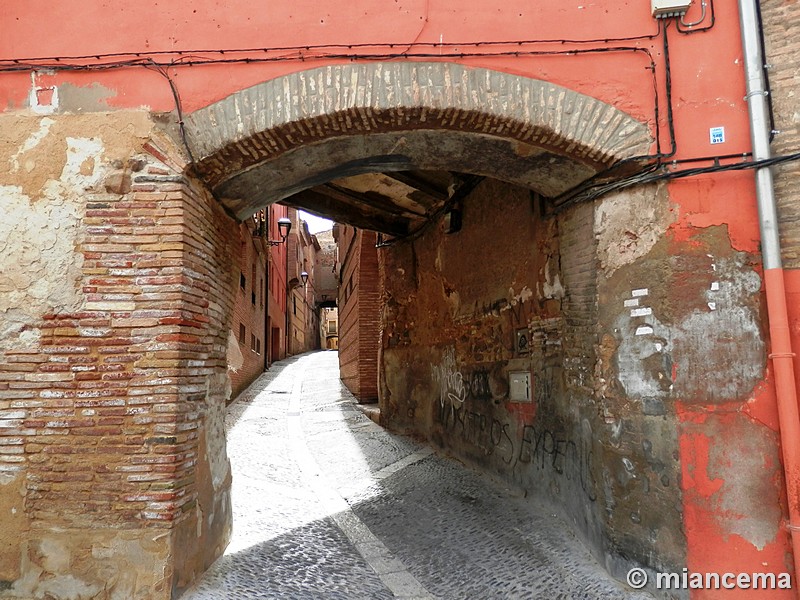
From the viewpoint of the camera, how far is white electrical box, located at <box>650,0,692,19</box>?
3539mm

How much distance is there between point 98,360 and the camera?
3.28 m

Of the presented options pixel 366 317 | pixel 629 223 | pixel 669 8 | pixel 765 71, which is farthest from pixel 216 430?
pixel 366 317

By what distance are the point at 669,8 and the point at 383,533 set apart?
14.7ft

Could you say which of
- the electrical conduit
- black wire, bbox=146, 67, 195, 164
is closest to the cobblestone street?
the electrical conduit

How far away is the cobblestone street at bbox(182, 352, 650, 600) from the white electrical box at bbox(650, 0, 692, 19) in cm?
366

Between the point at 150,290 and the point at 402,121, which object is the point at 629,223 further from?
the point at 150,290

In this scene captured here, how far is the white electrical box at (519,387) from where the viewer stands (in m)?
4.96

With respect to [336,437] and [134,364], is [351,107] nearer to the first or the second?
[134,364]

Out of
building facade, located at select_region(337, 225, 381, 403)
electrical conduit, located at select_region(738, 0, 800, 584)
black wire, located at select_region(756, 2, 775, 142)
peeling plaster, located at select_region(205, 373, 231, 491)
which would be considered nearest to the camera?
electrical conduit, located at select_region(738, 0, 800, 584)

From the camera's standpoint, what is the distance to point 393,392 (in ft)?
27.0

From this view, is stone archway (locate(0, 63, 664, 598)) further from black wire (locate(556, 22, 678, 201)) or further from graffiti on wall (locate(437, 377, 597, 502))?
graffiti on wall (locate(437, 377, 597, 502))

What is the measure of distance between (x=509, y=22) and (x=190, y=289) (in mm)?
2706

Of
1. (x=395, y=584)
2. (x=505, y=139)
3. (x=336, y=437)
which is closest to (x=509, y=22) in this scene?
(x=505, y=139)

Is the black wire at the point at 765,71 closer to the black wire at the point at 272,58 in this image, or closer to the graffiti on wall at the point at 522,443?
the black wire at the point at 272,58
